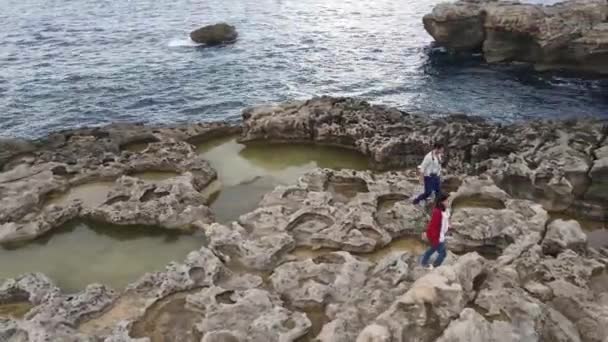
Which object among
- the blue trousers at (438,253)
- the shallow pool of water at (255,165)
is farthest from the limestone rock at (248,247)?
the blue trousers at (438,253)

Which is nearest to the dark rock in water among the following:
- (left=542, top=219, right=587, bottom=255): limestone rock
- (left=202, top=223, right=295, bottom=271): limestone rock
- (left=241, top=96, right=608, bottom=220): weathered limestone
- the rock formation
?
the rock formation

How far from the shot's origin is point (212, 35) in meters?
45.6

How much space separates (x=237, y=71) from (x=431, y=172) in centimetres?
2396

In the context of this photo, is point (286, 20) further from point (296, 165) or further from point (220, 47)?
point (296, 165)

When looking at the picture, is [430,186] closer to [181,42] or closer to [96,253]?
[96,253]

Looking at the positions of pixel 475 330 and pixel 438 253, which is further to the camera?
pixel 438 253

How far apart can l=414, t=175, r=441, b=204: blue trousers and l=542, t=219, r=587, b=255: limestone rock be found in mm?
3408

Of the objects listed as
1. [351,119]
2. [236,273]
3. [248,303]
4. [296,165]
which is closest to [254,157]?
[296,165]

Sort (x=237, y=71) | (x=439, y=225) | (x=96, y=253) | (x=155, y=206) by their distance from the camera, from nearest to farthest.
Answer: (x=439, y=225) < (x=96, y=253) < (x=155, y=206) < (x=237, y=71)

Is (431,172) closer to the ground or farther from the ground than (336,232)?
farther from the ground

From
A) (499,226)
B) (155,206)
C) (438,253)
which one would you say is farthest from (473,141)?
(155,206)

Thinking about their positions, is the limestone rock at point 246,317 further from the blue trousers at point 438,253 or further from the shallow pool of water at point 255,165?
the shallow pool of water at point 255,165

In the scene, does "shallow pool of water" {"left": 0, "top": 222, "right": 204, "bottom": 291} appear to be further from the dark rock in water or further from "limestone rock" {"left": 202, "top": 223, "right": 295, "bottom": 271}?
the dark rock in water

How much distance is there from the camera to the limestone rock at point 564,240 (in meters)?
16.0
